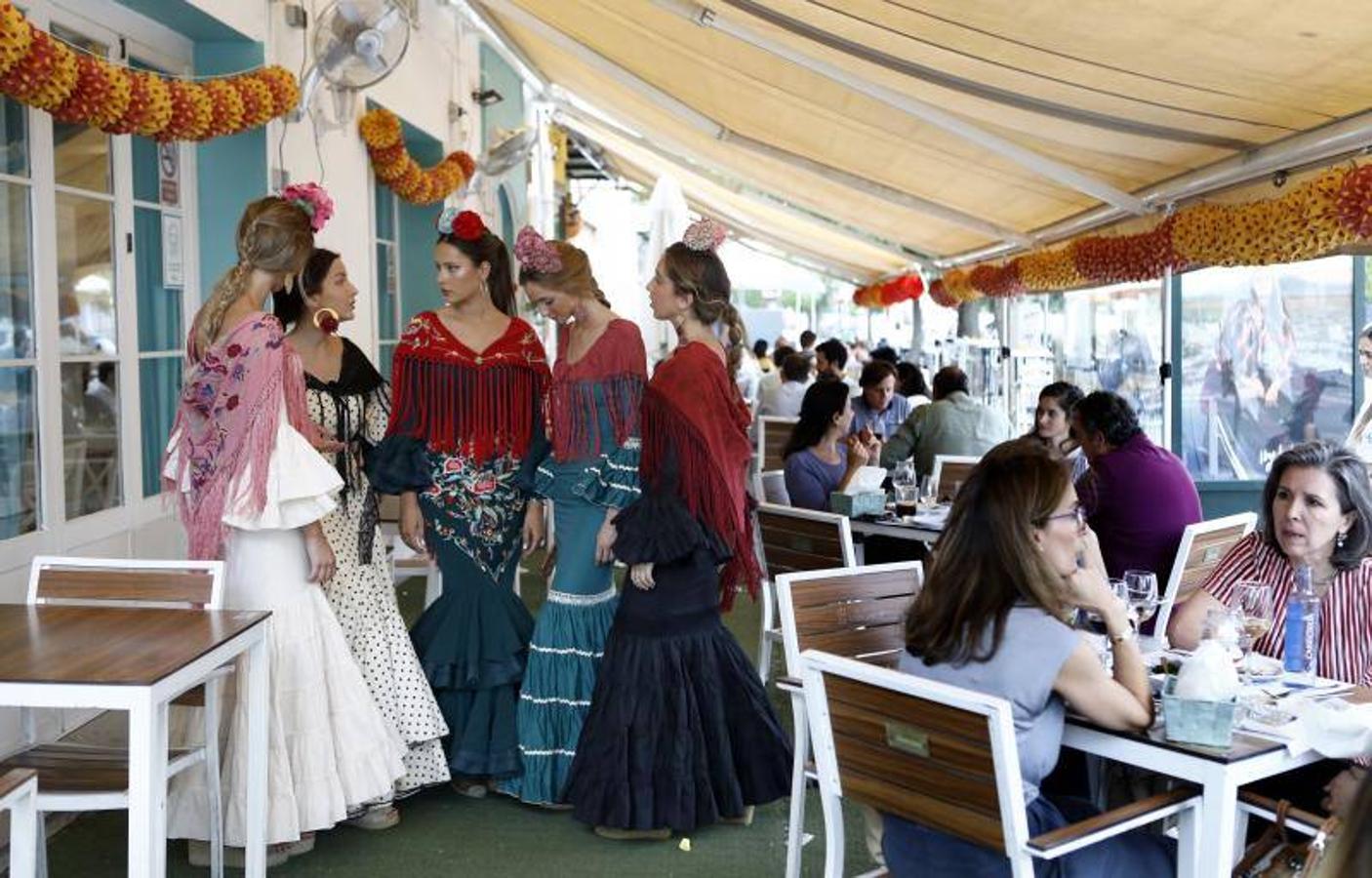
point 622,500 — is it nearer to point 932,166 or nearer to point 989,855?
point 989,855

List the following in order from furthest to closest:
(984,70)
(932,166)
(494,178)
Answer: (494,178) → (932,166) → (984,70)

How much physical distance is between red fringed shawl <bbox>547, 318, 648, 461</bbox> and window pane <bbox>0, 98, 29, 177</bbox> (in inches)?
65.2

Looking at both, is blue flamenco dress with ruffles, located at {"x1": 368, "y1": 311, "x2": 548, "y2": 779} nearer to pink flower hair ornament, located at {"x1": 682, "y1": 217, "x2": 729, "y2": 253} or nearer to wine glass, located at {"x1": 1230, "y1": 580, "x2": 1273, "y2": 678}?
pink flower hair ornament, located at {"x1": 682, "y1": 217, "x2": 729, "y2": 253}

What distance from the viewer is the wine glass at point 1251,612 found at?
3025 mm

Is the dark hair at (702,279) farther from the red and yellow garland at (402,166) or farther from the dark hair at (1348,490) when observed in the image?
the red and yellow garland at (402,166)

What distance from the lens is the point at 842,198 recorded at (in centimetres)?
1246

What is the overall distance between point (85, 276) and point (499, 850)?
2.28 metres

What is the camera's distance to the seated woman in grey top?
252 centimetres

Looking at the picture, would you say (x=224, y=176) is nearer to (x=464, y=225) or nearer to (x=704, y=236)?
(x=464, y=225)

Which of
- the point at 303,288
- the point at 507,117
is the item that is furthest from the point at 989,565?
the point at 507,117

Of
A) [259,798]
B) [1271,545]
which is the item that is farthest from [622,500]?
[1271,545]

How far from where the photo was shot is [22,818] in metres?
2.23

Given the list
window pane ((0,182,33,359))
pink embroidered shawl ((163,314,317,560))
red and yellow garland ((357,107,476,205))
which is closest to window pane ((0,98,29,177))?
window pane ((0,182,33,359))

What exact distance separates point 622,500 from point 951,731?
1.89 meters
